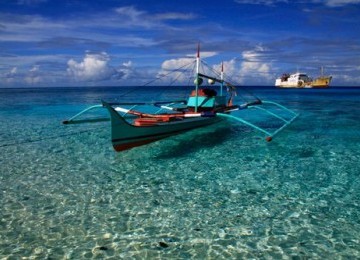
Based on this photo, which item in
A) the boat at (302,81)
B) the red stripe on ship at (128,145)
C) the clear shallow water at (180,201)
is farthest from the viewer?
the boat at (302,81)

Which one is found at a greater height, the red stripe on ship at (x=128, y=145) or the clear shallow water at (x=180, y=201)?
the red stripe on ship at (x=128, y=145)

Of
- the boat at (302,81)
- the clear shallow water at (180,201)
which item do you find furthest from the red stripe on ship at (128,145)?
the boat at (302,81)

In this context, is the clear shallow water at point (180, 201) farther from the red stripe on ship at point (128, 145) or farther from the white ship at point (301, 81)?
the white ship at point (301, 81)

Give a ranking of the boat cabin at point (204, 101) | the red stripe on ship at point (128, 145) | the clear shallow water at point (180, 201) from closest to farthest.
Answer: the clear shallow water at point (180, 201) < the red stripe on ship at point (128, 145) < the boat cabin at point (204, 101)

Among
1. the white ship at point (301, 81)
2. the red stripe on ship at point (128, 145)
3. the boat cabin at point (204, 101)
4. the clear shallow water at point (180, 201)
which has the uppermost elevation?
the white ship at point (301, 81)

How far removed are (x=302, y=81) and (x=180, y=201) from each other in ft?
357

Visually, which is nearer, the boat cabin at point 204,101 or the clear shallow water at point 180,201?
the clear shallow water at point 180,201

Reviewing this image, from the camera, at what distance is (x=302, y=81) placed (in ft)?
351

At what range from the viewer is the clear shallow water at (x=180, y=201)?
19.8 ft

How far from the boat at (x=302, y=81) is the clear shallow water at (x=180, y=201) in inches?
3790

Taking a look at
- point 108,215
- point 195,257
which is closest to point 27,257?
point 108,215

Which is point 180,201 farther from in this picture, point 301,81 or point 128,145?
point 301,81

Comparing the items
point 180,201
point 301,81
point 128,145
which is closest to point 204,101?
point 128,145

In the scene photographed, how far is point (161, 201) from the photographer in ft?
26.7
